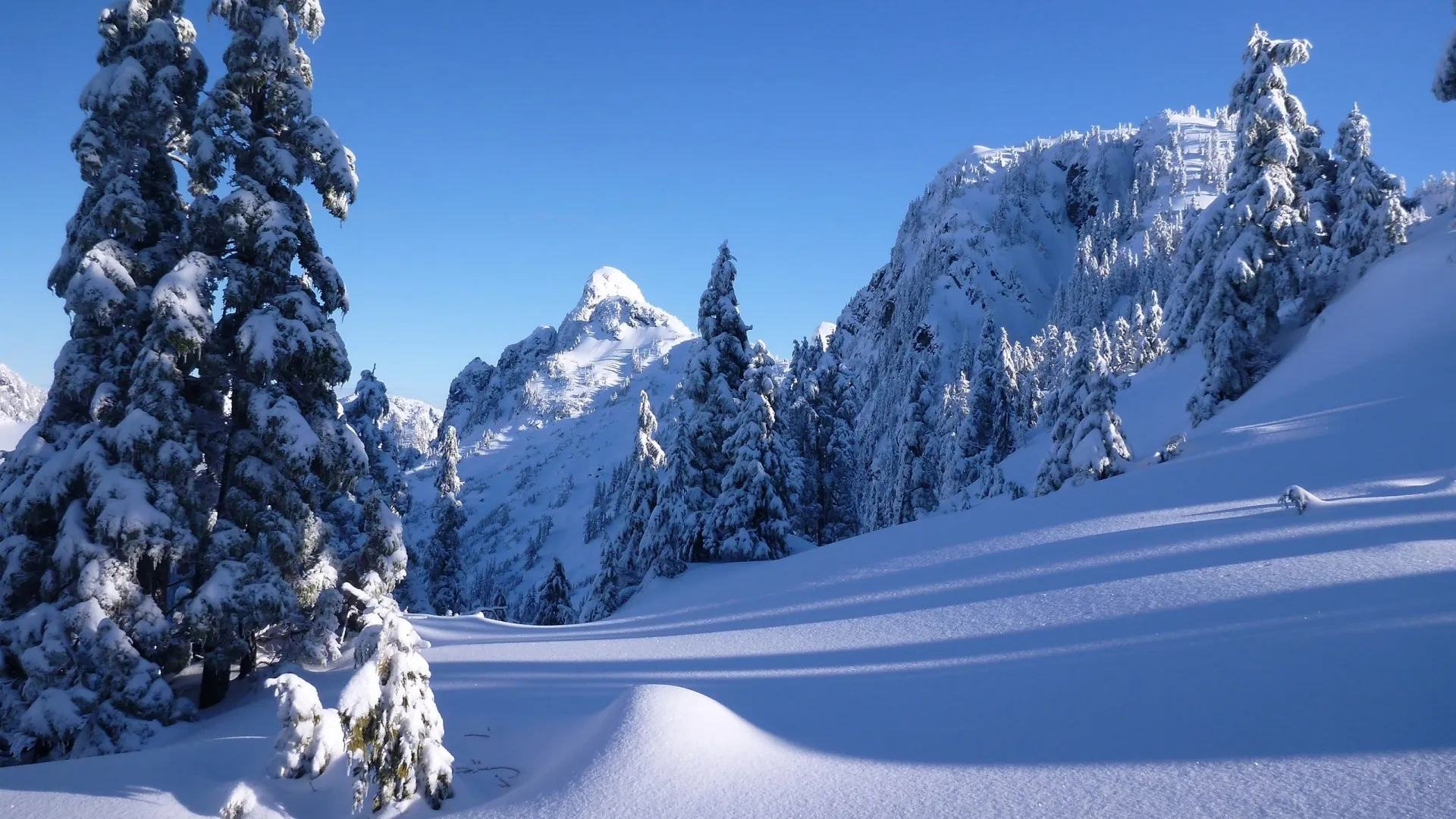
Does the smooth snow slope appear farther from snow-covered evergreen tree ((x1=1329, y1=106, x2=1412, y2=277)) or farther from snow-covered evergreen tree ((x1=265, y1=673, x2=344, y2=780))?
snow-covered evergreen tree ((x1=1329, y1=106, x2=1412, y2=277))

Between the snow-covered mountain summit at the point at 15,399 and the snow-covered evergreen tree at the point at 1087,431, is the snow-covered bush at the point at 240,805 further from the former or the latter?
the snow-covered mountain summit at the point at 15,399

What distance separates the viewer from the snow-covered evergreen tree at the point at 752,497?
22.2 m

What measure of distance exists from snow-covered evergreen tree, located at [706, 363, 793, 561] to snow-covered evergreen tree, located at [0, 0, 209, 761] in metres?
14.1

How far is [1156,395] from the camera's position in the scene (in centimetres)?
2783

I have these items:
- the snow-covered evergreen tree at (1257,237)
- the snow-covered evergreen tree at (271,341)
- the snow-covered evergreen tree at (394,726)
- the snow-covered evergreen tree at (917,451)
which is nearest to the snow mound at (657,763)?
the snow-covered evergreen tree at (394,726)

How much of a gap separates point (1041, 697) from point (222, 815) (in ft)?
20.1

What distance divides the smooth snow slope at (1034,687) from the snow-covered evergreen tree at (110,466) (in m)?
1.52

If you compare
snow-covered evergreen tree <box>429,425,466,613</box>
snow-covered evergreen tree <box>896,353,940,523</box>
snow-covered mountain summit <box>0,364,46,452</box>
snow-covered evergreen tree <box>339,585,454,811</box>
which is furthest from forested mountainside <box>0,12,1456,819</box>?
snow-covered mountain summit <box>0,364,46,452</box>

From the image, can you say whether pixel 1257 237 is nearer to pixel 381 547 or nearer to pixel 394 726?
pixel 381 547

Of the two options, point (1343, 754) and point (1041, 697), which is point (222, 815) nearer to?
point (1041, 697)

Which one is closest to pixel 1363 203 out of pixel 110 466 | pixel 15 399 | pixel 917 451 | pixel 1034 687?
pixel 917 451

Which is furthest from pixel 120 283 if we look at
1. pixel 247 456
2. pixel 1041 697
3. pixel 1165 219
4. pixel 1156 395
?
pixel 1165 219

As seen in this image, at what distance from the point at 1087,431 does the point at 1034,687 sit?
13775 mm

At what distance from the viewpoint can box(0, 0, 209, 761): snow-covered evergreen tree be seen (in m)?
9.16
